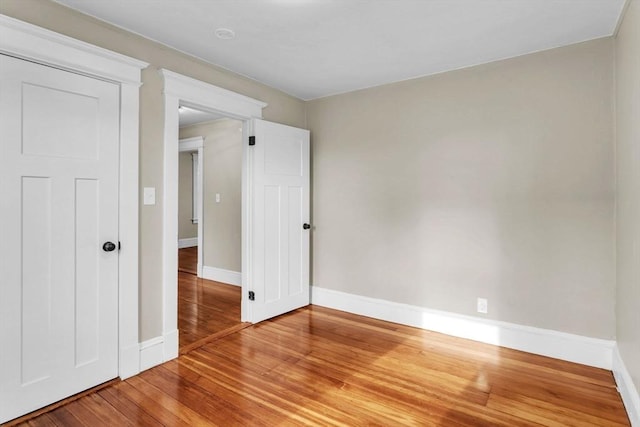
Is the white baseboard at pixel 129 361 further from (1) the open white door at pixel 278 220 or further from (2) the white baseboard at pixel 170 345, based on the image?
(1) the open white door at pixel 278 220

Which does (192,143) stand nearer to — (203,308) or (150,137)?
(203,308)

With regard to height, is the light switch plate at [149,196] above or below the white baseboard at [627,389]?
above

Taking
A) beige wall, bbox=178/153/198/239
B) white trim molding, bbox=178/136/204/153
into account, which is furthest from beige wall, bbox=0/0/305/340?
beige wall, bbox=178/153/198/239

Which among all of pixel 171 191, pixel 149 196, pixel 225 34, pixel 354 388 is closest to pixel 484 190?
pixel 354 388

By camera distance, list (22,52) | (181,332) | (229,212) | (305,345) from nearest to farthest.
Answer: (22,52)
(305,345)
(181,332)
(229,212)

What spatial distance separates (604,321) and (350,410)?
198 cm

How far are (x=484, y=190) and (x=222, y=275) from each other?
12.1 feet

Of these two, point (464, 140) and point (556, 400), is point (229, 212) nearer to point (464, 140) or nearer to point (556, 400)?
point (464, 140)

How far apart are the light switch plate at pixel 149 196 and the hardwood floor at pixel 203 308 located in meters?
1.24

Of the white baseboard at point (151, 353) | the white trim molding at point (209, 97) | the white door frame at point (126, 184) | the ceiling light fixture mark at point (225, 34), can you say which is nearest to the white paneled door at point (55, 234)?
the white door frame at point (126, 184)

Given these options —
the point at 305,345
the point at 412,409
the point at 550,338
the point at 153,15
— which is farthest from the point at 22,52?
the point at 550,338

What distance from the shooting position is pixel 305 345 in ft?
9.66

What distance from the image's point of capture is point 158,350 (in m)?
2.59

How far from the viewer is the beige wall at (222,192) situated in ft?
16.0
